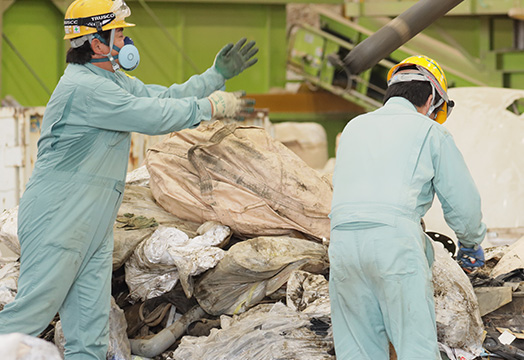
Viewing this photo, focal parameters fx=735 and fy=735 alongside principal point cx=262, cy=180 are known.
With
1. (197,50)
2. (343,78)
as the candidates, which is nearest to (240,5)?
(197,50)

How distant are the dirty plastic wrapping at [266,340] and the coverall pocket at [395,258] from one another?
76 cm

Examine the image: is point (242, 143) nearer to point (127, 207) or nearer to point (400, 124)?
point (127, 207)

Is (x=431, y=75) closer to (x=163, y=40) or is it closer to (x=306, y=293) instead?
(x=306, y=293)

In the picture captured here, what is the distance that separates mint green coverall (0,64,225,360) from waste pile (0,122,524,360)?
1.03 feet

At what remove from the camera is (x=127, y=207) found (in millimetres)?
3656

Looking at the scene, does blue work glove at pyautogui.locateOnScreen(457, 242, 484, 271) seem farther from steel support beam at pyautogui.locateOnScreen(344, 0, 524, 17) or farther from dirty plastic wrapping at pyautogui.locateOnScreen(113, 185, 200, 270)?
steel support beam at pyautogui.locateOnScreen(344, 0, 524, 17)

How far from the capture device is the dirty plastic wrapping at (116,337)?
3.12 m

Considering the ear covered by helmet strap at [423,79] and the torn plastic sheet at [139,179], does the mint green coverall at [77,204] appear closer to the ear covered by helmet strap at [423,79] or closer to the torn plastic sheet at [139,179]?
the ear covered by helmet strap at [423,79]

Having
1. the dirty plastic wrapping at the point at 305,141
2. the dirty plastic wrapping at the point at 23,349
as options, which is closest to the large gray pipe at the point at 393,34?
the dirty plastic wrapping at the point at 23,349

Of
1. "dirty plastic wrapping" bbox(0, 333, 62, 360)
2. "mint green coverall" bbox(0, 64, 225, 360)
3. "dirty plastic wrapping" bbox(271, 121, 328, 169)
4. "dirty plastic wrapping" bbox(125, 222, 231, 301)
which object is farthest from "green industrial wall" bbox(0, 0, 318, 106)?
"dirty plastic wrapping" bbox(0, 333, 62, 360)

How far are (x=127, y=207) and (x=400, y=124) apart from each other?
1.73m

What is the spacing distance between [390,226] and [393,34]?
1.57 m

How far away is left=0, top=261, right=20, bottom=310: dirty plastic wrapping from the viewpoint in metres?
3.21

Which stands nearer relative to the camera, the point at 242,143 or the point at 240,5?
the point at 242,143
